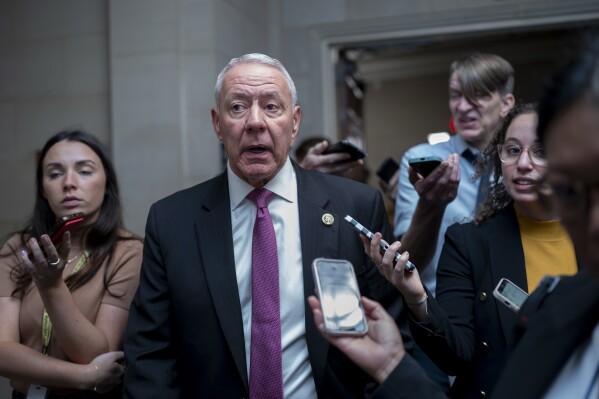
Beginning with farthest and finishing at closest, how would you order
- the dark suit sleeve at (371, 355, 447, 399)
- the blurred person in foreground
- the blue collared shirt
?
the blue collared shirt → the dark suit sleeve at (371, 355, 447, 399) → the blurred person in foreground

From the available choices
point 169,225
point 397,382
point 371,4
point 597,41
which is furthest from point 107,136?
point 597,41

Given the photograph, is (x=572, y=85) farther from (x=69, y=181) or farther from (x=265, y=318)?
(x=69, y=181)

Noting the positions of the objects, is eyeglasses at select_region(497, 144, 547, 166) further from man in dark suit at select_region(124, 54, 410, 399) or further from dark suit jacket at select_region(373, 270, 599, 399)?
dark suit jacket at select_region(373, 270, 599, 399)

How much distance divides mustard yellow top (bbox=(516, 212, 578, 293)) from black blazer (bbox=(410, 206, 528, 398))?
0.11 ft

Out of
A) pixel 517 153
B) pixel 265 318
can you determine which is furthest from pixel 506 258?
pixel 265 318

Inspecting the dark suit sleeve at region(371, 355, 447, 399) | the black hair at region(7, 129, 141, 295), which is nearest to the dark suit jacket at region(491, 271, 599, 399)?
the dark suit sleeve at region(371, 355, 447, 399)

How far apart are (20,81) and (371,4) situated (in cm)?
279

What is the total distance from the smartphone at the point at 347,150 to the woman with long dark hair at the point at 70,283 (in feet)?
3.17

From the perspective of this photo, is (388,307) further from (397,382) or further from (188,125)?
(188,125)

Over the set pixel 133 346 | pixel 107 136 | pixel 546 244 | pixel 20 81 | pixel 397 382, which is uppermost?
pixel 20 81

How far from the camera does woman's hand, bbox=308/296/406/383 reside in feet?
5.03

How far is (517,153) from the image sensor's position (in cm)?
239

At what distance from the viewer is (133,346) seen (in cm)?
227

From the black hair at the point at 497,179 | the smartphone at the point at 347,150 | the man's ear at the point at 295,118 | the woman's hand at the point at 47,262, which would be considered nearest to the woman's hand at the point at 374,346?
the black hair at the point at 497,179
